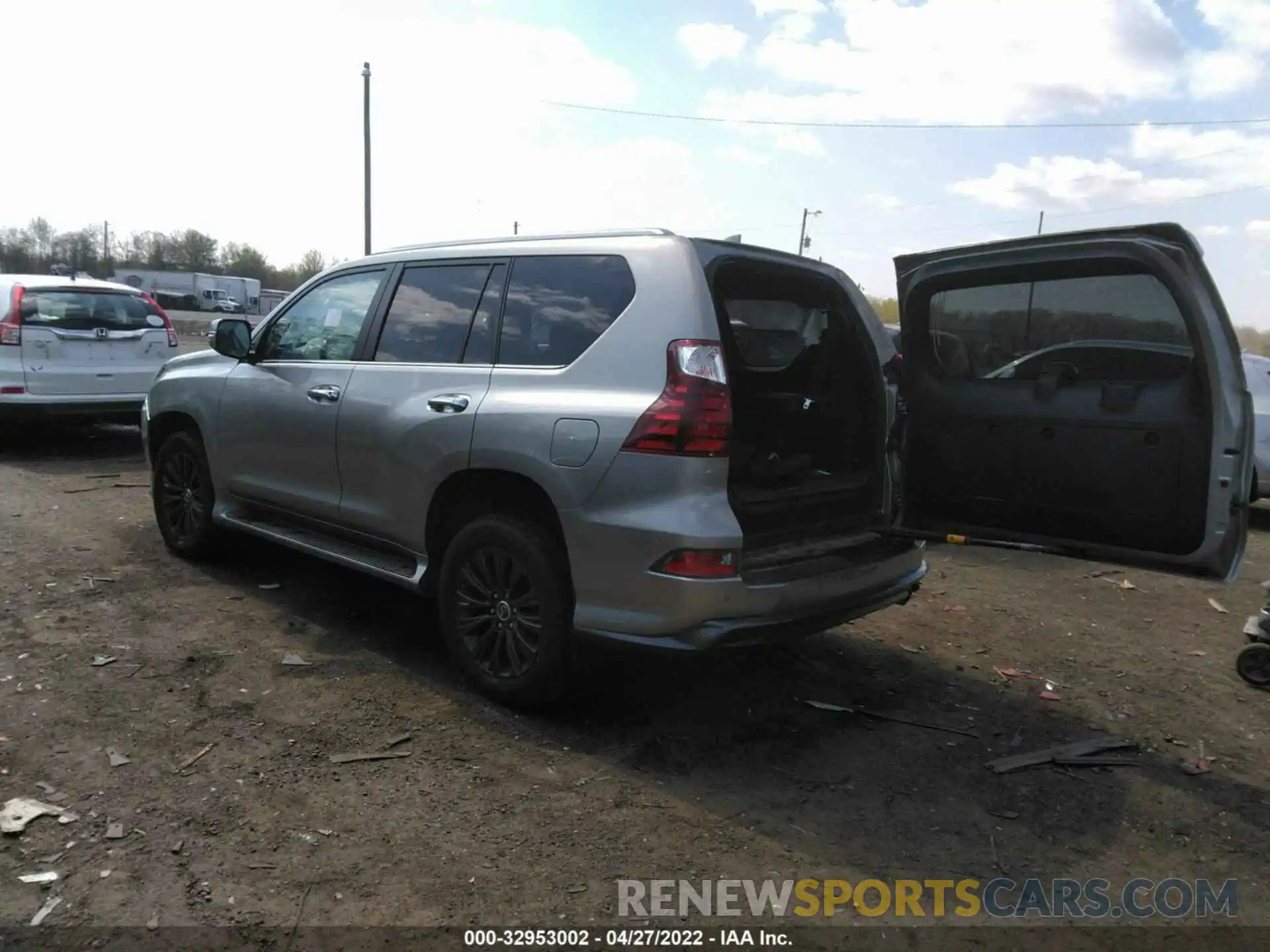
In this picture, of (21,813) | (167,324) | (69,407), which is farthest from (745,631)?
(167,324)

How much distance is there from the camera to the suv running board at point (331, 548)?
4203 mm

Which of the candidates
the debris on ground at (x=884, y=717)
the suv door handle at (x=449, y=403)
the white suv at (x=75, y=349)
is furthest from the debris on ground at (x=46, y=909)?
the white suv at (x=75, y=349)

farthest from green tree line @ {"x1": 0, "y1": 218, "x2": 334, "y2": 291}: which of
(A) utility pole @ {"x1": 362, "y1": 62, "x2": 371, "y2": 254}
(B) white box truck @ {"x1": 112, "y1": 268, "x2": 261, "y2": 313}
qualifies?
(A) utility pole @ {"x1": 362, "y1": 62, "x2": 371, "y2": 254}

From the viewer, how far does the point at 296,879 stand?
2.69m

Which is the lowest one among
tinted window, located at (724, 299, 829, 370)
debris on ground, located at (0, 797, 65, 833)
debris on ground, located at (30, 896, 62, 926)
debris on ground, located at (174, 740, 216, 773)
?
debris on ground, located at (30, 896, 62, 926)

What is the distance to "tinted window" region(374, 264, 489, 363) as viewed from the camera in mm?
4141

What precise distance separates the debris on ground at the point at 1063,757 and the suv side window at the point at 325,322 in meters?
3.53

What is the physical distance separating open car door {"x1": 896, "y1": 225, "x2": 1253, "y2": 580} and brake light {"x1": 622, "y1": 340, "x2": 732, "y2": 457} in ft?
4.47

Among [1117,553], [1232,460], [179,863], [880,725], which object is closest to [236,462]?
[179,863]

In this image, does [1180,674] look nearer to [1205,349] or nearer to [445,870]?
[1205,349]

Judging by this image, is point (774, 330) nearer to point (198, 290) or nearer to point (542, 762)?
point (542, 762)

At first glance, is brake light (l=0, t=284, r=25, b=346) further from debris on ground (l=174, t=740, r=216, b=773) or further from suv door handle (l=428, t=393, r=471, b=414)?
debris on ground (l=174, t=740, r=216, b=773)

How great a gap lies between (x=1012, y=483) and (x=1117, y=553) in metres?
0.55

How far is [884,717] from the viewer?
3.99 metres
